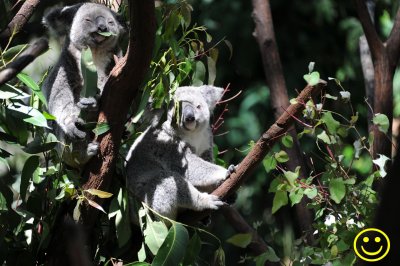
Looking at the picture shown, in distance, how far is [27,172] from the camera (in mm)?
3061

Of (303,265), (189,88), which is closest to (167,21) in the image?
(189,88)

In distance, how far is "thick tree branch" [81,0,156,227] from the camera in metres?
2.50

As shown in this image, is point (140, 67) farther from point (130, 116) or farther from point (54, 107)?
point (54, 107)

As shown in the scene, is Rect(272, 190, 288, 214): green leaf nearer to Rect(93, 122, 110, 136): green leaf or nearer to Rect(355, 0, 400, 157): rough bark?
Rect(93, 122, 110, 136): green leaf

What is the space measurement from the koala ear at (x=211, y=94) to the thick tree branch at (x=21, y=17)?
3.42 feet

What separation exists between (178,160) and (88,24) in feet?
2.88

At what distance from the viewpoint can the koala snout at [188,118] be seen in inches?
137

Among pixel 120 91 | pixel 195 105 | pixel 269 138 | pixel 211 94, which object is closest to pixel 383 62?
pixel 211 94

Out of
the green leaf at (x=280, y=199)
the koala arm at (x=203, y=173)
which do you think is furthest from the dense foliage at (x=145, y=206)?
the koala arm at (x=203, y=173)

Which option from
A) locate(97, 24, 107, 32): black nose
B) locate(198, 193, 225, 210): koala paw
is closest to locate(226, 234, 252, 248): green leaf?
locate(198, 193, 225, 210): koala paw

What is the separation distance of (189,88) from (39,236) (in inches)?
45.7

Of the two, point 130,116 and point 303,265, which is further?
point 130,116

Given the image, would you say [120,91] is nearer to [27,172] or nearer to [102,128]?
[102,128]

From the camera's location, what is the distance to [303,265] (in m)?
2.70
